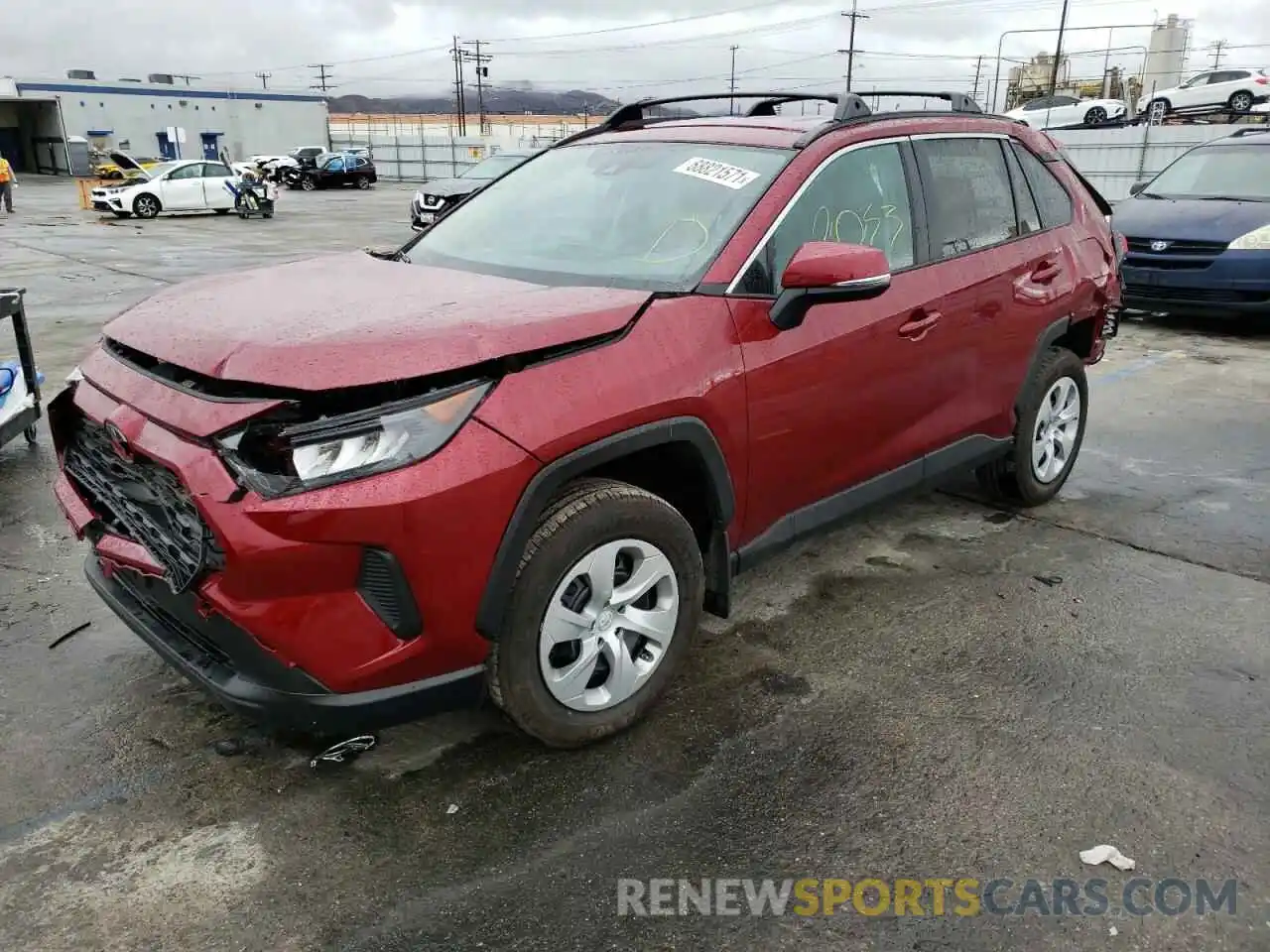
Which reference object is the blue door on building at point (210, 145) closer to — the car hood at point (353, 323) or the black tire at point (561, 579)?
the car hood at point (353, 323)

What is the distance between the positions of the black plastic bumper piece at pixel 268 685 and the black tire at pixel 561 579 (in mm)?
112

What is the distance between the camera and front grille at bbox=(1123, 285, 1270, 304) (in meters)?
8.88

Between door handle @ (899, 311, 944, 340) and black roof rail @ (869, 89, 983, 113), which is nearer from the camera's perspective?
door handle @ (899, 311, 944, 340)

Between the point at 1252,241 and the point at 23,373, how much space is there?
9.79m

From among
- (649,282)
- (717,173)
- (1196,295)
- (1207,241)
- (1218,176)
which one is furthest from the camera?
(1218,176)

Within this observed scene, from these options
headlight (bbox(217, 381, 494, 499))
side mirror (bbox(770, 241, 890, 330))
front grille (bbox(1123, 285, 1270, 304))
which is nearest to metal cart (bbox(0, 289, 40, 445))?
headlight (bbox(217, 381, 494, 499))

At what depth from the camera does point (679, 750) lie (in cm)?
291

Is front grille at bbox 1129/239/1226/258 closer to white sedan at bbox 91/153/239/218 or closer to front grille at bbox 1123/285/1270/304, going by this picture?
front grille at bbox 1123/285/1270/304

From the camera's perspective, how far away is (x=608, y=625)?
2777 millimetres

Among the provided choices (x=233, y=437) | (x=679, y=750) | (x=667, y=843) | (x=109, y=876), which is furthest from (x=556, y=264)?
(x=109, y=876)

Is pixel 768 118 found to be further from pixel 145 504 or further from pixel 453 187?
pixel 453 187

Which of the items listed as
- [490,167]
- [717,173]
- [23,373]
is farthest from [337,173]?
[717,173]

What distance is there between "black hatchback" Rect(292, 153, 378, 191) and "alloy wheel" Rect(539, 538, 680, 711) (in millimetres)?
40997

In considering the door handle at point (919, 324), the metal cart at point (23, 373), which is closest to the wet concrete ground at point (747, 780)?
the door handle at point (919, 324)
